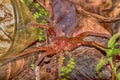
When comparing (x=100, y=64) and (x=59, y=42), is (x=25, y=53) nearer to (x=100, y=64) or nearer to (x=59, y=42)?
(x=59, y=42)

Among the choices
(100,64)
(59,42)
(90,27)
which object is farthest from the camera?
(90,27)

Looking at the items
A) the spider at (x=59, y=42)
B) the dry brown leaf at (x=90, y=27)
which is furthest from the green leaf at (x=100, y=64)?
the dry brown leaf at (x=90, y=27)

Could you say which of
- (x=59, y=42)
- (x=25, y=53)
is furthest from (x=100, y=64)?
(x=25, y=53)

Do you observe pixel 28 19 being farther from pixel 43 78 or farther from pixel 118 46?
pixel 118 46

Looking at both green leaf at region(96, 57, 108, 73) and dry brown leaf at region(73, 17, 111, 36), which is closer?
green leaf at region(96, 57, 108, 73)

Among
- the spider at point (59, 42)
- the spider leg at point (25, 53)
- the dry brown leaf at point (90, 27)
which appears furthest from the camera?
the dry brown leaf at point (90, 27)

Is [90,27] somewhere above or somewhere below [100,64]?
above

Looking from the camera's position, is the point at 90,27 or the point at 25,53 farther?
the point at 90,27

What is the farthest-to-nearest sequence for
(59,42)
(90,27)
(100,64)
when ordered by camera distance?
(90,27)
(59,42)
(100,64)

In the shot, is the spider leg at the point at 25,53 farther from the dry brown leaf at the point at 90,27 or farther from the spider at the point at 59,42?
the dry brown leaf at the point at 90,27

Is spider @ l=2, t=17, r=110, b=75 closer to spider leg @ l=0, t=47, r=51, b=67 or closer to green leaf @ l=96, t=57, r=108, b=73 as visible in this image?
spider leg @ l=0, t=47, r=51, b=67

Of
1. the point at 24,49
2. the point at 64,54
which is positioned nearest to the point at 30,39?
the point at 24,49

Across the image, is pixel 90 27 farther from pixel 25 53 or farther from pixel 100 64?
pixel 25 53

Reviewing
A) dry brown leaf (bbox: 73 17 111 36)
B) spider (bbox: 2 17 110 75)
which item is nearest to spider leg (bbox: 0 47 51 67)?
spider (bbox: 2 17 110 75)
